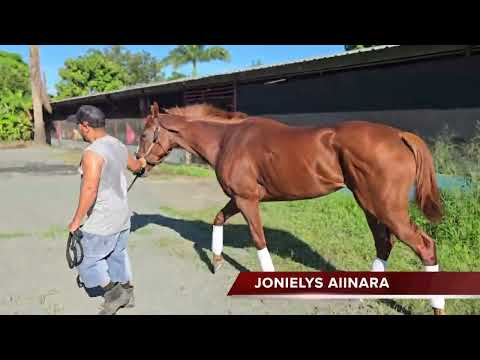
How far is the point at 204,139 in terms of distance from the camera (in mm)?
4254

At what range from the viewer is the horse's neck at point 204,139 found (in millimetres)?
4219

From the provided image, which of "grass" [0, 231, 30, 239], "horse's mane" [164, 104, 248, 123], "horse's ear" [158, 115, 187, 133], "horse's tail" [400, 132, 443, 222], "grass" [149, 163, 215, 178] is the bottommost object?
"grass" [149, 163, 215, 178]

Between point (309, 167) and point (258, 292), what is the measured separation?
47.6 inches

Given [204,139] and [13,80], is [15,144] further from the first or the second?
[204,139]

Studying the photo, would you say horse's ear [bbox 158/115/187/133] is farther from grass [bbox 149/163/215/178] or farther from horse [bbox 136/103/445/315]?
grass [bbox 149/163/215/178]

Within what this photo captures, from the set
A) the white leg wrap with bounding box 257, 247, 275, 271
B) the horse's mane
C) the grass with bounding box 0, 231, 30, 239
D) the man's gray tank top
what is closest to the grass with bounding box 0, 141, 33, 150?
the grass with bounding box 0, 231, 30, 239

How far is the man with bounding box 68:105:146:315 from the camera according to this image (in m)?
2.89

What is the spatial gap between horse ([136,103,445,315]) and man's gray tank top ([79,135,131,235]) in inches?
45.3

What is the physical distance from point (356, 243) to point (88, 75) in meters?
38.1

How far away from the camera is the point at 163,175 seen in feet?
38.5

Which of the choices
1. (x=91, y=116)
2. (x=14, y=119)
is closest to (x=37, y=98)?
(x=14, y=119)

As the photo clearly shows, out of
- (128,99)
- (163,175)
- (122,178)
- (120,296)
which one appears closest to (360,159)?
(122,178)

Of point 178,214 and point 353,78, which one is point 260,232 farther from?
point 353,78

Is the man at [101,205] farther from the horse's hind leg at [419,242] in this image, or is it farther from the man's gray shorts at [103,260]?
the horse's hind leg at [419,242]
